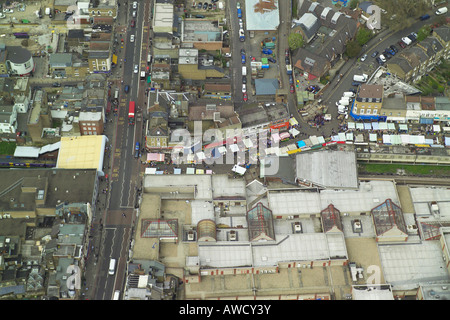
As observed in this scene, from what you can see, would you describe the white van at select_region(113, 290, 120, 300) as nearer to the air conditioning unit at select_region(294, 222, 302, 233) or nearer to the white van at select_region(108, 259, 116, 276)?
the white van at select_region(108, 259, 116, 276)

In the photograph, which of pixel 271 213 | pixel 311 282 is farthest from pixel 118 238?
pixel 311 282

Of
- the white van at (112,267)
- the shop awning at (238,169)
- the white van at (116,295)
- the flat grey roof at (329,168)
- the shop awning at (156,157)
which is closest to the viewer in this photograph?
the white van at (116,295)

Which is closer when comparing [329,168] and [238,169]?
[329,168]

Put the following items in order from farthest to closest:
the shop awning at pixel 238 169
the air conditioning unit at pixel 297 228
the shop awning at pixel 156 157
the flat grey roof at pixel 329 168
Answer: the shop awning at pixel 156 157, the shop awning at pixel 238 169, the flat grey roof at pixel 329 168, the air conditioning unit at pixel 297 228

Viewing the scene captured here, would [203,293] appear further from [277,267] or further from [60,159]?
[60,159]

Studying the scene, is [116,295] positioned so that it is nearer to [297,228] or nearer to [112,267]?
[112,267]

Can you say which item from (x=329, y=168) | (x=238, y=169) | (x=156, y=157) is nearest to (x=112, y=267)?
(x=156, y=157)

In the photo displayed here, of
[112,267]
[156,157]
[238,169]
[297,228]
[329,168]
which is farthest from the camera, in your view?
[156,157]

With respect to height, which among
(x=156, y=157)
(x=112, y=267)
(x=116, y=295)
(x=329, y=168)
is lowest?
(x=116, y=295)

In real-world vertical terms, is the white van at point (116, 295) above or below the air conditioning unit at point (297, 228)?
below

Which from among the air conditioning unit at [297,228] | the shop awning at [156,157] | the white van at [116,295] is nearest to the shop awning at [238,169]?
the shop awning at [156,157]

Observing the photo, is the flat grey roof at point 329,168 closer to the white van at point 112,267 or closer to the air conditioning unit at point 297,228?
the air conditioning unit at point 297,228
